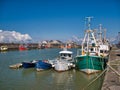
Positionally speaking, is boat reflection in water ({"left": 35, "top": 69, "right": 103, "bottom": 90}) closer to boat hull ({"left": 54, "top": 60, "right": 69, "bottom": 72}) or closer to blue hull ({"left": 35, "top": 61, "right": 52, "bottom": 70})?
boat hull ({"left": 54, "top": 60, "right": 69, "bottom": 72})

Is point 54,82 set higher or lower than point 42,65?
lower

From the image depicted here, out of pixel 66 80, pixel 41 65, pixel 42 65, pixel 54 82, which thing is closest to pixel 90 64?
pixel 66 80

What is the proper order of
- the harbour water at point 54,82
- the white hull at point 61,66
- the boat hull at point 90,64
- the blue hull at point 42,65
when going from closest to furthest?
the harbour water at point 54,82, the boat hull at point 90,64, the white hull at point 61,66, the blue hull at point 42,65

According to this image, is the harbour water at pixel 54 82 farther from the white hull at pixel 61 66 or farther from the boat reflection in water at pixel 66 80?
the white hull at pixel 61 66

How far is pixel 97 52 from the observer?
31.6 meters

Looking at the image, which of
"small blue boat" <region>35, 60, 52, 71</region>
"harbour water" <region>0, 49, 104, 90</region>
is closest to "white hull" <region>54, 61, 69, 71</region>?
"harbour water" <region>0, 49, 104, 90</region>

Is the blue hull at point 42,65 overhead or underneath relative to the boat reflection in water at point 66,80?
overhead

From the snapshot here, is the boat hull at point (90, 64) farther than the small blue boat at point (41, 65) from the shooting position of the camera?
No

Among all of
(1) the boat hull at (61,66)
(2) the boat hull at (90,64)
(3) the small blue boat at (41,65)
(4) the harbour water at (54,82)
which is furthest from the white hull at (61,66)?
(2) the boat hull at (90,64)

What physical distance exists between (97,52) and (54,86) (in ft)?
44.3

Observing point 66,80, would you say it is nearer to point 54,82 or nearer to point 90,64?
point 54,82

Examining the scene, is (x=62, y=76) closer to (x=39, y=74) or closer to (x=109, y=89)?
(x=39, y=74)

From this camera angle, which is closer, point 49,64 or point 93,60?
point 93,60

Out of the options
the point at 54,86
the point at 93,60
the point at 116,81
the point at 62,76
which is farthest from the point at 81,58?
the point at 116,81
